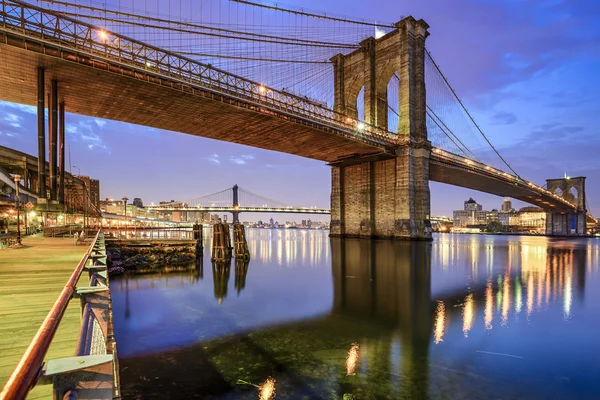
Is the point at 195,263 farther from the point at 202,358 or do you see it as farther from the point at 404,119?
the point at 404,119

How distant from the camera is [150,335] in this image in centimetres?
869

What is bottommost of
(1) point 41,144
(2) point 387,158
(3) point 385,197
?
(3) point 385,197

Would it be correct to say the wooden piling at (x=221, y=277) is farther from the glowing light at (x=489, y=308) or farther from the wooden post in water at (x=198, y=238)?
the glowing light at (x=489, y=308)

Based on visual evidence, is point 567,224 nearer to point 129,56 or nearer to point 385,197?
point 385,197

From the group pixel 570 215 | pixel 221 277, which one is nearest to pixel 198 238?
pixel 221 277

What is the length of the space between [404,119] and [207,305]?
38388 mm

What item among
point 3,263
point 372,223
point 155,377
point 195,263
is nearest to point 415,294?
point 155,377

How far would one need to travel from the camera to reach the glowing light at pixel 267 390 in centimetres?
539

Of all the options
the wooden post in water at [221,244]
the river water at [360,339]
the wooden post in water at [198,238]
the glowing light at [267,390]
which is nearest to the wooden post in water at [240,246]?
the wooden post in water at [221,244]

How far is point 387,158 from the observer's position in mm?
44344

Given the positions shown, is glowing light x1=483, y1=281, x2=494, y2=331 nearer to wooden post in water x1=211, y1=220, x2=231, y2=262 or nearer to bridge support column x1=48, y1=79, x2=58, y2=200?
wooden post in water x1=211, y1=220, x2=231, y2=262

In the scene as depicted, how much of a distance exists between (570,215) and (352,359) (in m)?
112

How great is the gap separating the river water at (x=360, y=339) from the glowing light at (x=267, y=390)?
3cm

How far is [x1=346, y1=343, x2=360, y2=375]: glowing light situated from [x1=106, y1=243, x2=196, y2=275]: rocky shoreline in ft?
53.1
